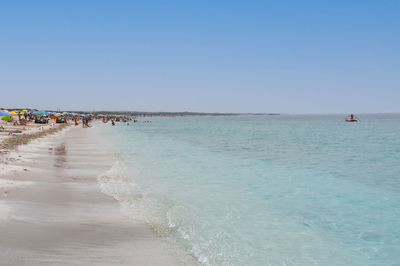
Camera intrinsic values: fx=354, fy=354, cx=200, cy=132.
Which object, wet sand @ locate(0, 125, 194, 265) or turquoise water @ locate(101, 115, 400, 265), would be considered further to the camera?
turquoise water @ locate(101, 115, 400, 265)

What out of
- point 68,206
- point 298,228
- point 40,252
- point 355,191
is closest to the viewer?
point 40,252

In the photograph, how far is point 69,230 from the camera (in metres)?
7.14

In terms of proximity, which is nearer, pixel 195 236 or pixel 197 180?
pixel 195 236

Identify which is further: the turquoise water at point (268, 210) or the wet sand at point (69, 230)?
the turquoise water at point (268, 210)

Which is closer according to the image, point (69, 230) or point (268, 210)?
point (69, 230)

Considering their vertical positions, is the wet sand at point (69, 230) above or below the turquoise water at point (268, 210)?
above

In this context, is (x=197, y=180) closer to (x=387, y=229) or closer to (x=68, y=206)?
(x=68, y=206)

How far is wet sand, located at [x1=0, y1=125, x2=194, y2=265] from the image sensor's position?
18.7 ft

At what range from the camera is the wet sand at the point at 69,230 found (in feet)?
18.7

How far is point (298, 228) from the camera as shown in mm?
8203

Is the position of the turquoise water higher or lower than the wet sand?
lower

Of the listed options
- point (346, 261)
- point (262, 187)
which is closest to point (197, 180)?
point (262, 187)

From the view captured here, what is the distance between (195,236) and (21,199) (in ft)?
17.2

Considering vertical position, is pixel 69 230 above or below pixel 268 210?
above
